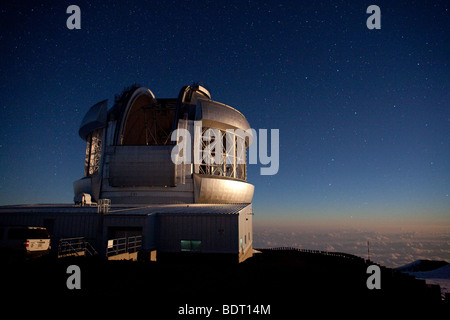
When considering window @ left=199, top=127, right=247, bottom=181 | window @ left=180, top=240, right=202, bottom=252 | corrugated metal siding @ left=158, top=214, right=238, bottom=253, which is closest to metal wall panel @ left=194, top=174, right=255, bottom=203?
window @ left=199, top=127, right=247, bottom=181

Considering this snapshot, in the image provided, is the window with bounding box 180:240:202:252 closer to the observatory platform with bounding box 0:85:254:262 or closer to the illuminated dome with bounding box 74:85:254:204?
the observatory platform with bounding box 0:85:254:262

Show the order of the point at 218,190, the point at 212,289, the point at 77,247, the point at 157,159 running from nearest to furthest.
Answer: the point at 212,289, the point at 77,247, the point at 157,159, the point at 218,190

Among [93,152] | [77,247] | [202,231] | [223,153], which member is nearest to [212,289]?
[202,231]

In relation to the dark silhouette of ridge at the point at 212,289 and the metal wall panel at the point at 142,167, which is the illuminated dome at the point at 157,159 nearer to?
the metal wall panel at the point at 142,167

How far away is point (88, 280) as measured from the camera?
10078 mm

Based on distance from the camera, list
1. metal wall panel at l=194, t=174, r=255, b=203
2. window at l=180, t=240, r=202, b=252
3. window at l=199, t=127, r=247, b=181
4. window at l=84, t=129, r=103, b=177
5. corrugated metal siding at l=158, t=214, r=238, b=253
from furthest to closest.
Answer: window at l=84, t=129, r=103, b=177 → window at l=199, t=127, r=247, b=181 → metal wall panel at l=194, t=174, r=255, b=203 → window at l=180, t=240, r=202, b=252 → corrugated metal siding at l=158, t=214, r=238, b=253

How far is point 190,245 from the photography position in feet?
61.7

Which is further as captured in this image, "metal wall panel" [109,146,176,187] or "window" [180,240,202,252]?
"metal wall panel" [109,146,176,187]

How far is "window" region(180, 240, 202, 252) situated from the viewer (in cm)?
1863

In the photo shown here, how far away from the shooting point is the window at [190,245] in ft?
61.1

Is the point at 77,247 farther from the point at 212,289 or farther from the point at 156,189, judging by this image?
the point at 212,289
